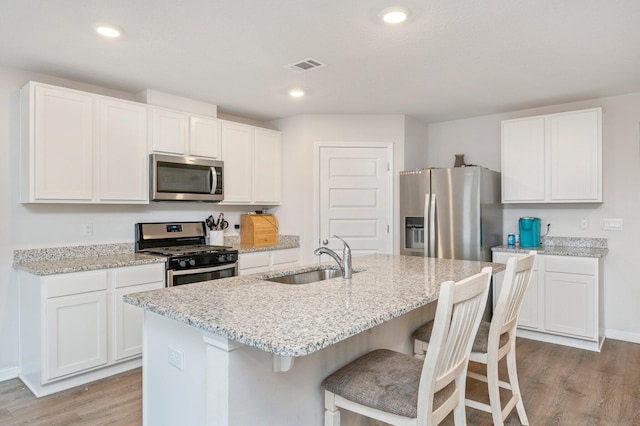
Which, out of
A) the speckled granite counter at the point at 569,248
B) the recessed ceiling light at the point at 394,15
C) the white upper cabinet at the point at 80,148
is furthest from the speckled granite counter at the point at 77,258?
the speckled granite counter at the point at 569,248

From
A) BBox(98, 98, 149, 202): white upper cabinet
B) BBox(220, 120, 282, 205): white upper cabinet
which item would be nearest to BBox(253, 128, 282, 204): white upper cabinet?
BBox(220, 120, 282, 205): white upper cabinet

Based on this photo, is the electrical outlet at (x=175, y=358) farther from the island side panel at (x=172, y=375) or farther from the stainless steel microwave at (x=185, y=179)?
the stainless steel microwave at (x=185, y=179)

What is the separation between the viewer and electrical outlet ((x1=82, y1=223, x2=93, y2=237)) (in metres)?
3.34

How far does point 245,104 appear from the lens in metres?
4.11

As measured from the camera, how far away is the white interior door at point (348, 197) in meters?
4.51

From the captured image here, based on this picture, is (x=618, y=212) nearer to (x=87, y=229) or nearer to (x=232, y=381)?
(x=232, y=381)

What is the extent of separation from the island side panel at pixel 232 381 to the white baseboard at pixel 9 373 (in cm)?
191

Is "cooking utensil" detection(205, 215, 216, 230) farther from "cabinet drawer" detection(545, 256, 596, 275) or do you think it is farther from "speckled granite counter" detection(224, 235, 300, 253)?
"cabinet drawer" detection(545, 256, 596, 275)

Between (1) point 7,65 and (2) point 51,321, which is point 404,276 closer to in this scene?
(2) point 51,321

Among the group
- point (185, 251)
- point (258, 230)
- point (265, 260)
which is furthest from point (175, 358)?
point (258, 230)

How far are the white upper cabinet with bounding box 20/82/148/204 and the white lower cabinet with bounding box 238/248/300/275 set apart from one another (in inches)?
43.5

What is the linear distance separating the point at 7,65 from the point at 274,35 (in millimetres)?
2135

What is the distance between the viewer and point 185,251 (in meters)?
3.48

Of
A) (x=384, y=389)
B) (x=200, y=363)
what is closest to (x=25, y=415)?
(x=200, y=363)
